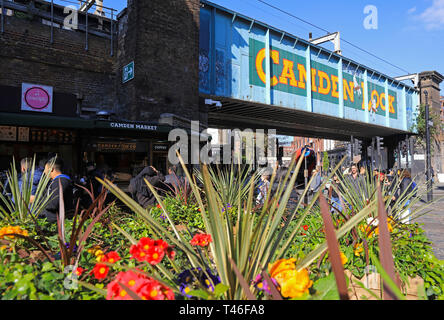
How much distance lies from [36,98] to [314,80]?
578 inches

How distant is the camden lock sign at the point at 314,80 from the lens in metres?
14.8

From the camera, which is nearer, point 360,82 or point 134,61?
point 134,61

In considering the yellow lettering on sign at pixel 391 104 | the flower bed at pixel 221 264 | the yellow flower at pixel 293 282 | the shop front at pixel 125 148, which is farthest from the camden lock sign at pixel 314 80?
the yellow flower at pixel 293 282

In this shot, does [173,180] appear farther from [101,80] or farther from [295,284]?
[101,80]

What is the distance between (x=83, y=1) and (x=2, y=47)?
331cm

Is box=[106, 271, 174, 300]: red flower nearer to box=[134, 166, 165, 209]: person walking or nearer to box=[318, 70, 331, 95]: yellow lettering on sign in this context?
box=[134, 166, 165, 209]: person walking

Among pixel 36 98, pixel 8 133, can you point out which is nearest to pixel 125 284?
pixel 8 133

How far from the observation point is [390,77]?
24.5 m

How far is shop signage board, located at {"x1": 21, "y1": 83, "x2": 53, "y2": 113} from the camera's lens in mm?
8828

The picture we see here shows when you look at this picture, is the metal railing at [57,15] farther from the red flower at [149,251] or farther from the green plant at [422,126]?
the green plant at [422,126]

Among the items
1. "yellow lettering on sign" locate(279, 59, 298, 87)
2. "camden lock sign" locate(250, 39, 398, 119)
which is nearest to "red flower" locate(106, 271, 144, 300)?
"camden lock sign" locate(250, 39, 398, 119)
